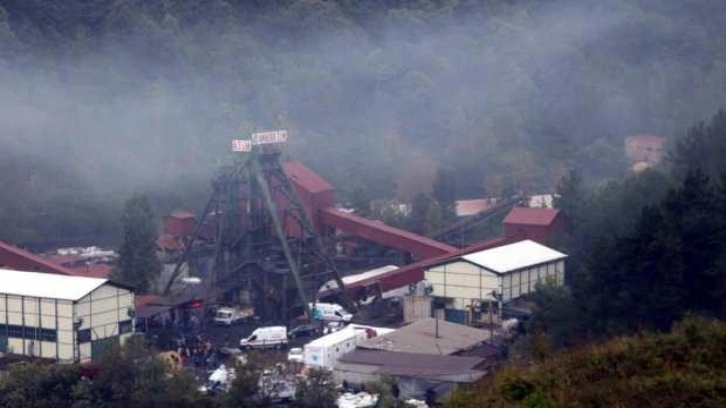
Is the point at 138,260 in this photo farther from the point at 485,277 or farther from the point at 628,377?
the point at 628,377

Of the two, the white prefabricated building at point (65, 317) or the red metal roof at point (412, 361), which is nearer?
the red metal roof at point (412, 361)

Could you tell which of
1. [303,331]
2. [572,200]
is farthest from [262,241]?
[572,200]

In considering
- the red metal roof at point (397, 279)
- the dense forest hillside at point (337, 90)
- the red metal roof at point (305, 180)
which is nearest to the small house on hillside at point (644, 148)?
the dense forest hillside at point (337, 90)

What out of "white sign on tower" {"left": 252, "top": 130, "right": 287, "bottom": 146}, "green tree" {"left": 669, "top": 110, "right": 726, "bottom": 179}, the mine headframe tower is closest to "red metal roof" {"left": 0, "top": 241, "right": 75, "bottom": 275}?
the mine headframe tower

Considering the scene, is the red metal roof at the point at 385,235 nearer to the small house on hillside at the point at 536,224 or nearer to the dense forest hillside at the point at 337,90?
the small house on hillside at the point at 536,224

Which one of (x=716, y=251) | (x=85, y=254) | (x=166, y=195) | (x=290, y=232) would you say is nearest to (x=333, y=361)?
(x=716, y=251)

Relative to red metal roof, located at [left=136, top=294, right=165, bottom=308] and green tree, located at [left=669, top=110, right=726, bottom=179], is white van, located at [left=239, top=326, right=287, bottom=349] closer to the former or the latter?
red metal roof, located at [left=136, top=294, right=165, bottom=308]
